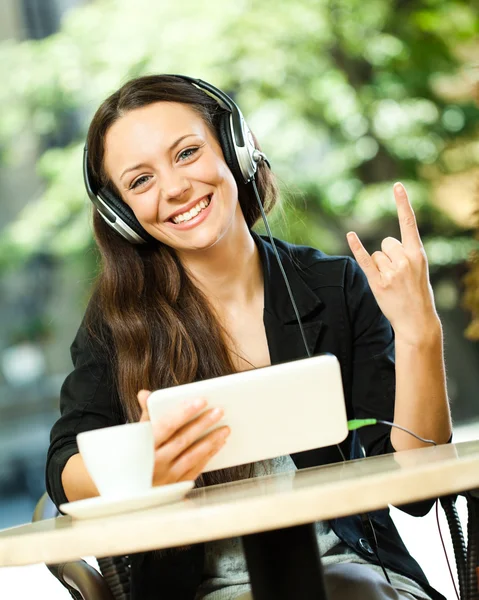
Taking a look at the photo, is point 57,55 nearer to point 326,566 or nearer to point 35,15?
point 35,15

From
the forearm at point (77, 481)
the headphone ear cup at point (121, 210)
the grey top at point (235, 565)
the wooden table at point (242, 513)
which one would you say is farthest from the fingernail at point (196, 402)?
the headphone ear cup at point (121, 210)

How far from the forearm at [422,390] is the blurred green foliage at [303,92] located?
446cm

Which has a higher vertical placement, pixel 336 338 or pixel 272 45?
pixel 272 45

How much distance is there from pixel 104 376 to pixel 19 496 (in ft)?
13.5

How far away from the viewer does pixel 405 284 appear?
1180mm

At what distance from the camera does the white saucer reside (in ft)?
2.78

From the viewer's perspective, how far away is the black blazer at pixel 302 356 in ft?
4.22

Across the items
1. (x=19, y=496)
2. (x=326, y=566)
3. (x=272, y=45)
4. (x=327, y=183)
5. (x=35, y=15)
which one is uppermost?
(x=35, y=15)

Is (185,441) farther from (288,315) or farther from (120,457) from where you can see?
(288,315)

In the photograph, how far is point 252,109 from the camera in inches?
235

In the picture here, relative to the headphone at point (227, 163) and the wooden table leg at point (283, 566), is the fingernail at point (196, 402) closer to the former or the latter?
the wooden table leg at point (283, 566)

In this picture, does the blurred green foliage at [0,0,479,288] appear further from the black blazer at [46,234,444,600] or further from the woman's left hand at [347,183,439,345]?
the woman's left hand at [347,183,439,345]

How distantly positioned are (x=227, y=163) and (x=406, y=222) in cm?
47

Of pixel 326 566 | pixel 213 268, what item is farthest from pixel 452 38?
pixel 326 566
